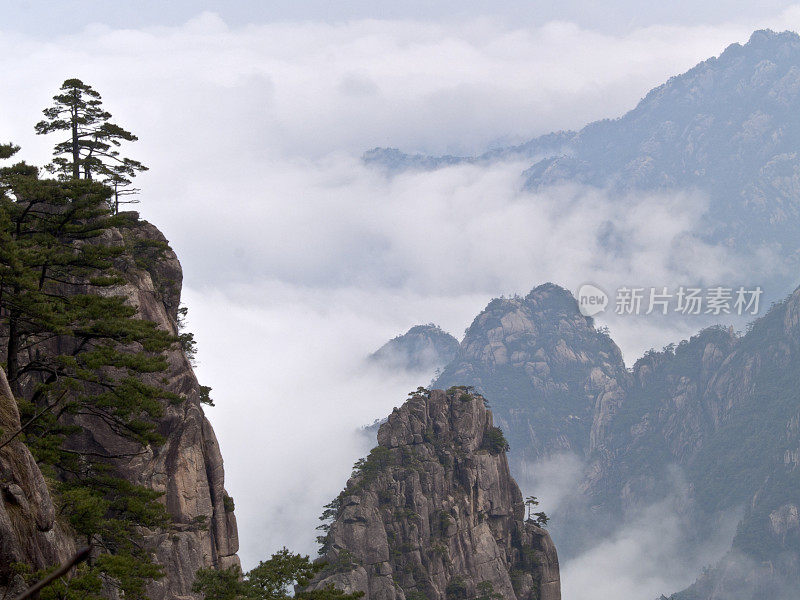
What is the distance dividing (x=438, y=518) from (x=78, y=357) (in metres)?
74.3

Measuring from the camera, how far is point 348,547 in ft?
288

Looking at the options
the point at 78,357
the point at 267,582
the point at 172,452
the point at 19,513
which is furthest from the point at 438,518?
the point at 19,513

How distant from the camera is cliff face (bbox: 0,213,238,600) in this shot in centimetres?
4166

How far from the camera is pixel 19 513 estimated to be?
2097cm

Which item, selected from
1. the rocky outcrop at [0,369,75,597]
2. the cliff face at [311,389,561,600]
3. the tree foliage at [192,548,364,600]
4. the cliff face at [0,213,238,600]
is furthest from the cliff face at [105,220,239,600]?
the cliff face at [311,389,561,600]

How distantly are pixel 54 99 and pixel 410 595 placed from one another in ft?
208

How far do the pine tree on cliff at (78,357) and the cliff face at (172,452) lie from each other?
9.44 feet

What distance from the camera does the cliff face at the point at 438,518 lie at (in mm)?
88688

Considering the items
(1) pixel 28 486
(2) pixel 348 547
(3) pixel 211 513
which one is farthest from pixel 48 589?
(2) pixel 348 547

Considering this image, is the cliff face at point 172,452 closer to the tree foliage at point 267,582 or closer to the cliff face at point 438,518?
the tree foliage at point 267,582

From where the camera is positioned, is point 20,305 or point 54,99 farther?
point 54,99

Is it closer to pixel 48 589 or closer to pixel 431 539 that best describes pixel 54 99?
pixel 48 589

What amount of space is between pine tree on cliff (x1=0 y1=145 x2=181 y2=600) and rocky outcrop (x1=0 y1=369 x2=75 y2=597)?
8.71 ft

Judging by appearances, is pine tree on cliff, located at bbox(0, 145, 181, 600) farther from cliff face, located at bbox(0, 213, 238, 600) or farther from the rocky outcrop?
cliff face, located at bbox(0, 213, 238, 600)
